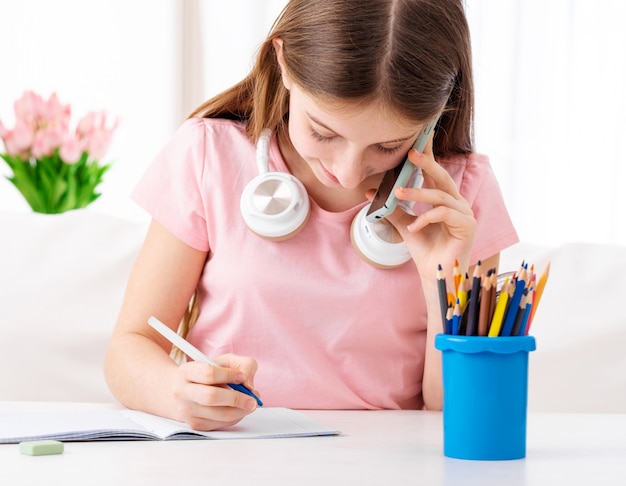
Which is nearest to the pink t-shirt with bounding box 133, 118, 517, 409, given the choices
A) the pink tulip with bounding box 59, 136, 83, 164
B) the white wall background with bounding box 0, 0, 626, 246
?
the pink tulip with bounding box 59, 136, 83, 164

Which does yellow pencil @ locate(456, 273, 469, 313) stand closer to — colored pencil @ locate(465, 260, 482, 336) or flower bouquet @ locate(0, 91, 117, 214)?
colored pencil @ locate(465, 260, 482, 336)

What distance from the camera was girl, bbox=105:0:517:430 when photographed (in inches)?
45.1

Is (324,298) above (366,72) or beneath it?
beneath

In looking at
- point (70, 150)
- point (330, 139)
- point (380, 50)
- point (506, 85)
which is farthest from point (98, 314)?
point (506, 85)

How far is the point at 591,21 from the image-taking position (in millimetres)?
3111

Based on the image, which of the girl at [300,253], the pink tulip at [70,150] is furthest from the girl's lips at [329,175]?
the pink tulip at [70,150]

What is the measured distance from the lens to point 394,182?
121 centimetres

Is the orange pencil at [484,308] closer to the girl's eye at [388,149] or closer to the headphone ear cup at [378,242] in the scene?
the girl's eye at [388,149]

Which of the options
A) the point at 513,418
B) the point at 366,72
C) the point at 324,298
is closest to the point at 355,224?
the point at 324,298

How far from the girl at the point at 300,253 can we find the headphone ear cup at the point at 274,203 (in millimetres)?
49

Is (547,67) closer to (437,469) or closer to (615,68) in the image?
(615,68)

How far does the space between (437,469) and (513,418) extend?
9 cm

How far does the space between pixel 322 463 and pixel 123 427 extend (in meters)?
0.23

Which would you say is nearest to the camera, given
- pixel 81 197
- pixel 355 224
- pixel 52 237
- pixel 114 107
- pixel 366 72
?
pixel 366 72
